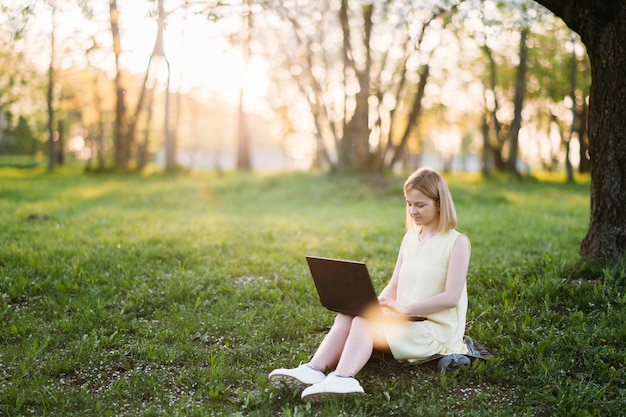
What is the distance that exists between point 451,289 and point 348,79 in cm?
2062

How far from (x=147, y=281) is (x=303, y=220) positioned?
562 centimetres

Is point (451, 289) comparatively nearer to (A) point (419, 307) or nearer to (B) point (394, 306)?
(A) point (419, 307)

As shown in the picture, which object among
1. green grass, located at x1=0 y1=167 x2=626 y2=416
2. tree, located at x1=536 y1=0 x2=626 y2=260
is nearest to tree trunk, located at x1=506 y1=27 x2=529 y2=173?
green grass, located at x1=0 y1=167 x2=626 y2=416

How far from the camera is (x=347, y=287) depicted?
15.3 feet

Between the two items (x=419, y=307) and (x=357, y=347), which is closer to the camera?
(x=357, y=347)

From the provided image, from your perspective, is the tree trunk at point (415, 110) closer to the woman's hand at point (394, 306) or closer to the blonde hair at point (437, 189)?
the blonde hair at point (437, 189)

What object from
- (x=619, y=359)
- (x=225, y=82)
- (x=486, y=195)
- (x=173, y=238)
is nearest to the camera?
(x=619, y=359)

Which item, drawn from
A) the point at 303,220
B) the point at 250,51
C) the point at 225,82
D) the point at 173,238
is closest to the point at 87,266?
the point at 173,238

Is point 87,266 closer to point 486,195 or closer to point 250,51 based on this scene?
point 486,195

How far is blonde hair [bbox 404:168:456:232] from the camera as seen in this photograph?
4.64 meters

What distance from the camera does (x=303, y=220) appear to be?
1254cm

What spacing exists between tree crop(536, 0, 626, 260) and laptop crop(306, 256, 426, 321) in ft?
11.4

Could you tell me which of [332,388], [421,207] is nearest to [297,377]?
[332,388]

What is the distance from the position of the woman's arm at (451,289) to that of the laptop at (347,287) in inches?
5.9
